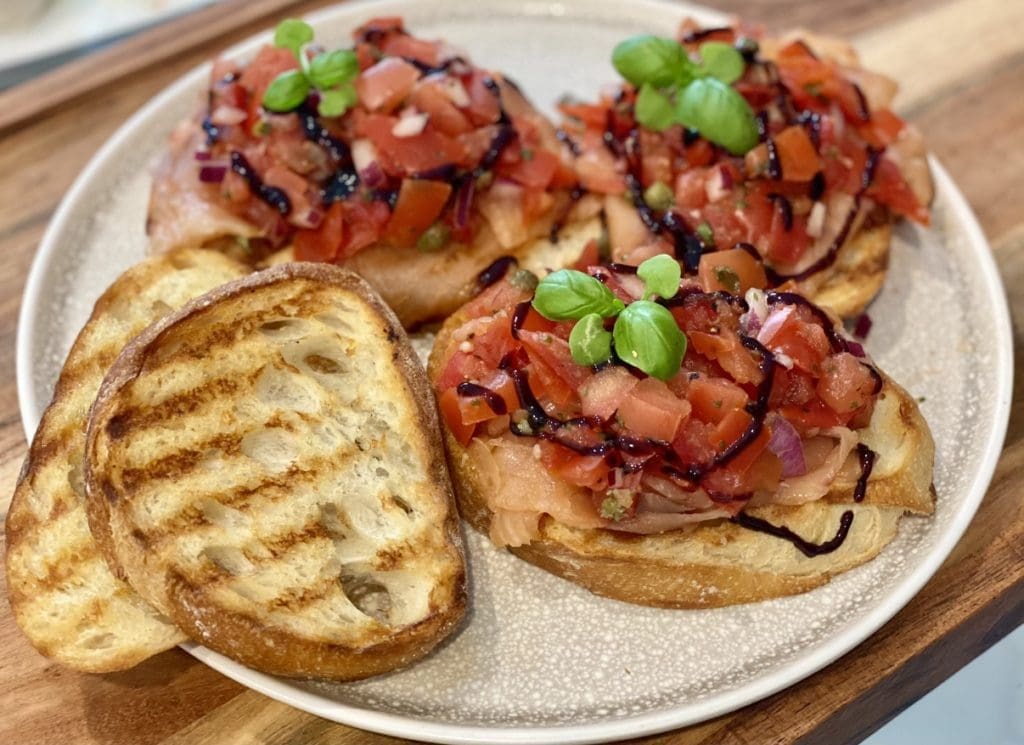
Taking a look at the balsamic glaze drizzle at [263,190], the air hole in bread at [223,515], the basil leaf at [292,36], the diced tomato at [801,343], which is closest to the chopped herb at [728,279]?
the diced tomato at [801,343]

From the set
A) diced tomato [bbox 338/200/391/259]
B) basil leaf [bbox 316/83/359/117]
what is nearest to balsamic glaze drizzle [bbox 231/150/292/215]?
diced tomato [bbox 338/200/391/259]

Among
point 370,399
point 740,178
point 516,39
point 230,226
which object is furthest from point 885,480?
point 516,39

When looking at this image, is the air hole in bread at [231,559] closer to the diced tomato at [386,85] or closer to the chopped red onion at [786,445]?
the chopped red onion at [786,445]

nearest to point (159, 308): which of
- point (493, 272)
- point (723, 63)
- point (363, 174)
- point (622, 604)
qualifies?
point (363, 174)

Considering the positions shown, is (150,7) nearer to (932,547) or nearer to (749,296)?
(749,296)

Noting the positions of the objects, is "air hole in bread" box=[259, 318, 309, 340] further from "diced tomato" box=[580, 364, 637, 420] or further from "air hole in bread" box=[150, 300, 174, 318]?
"diced tomato" box=[580, 364, 637, 420]
